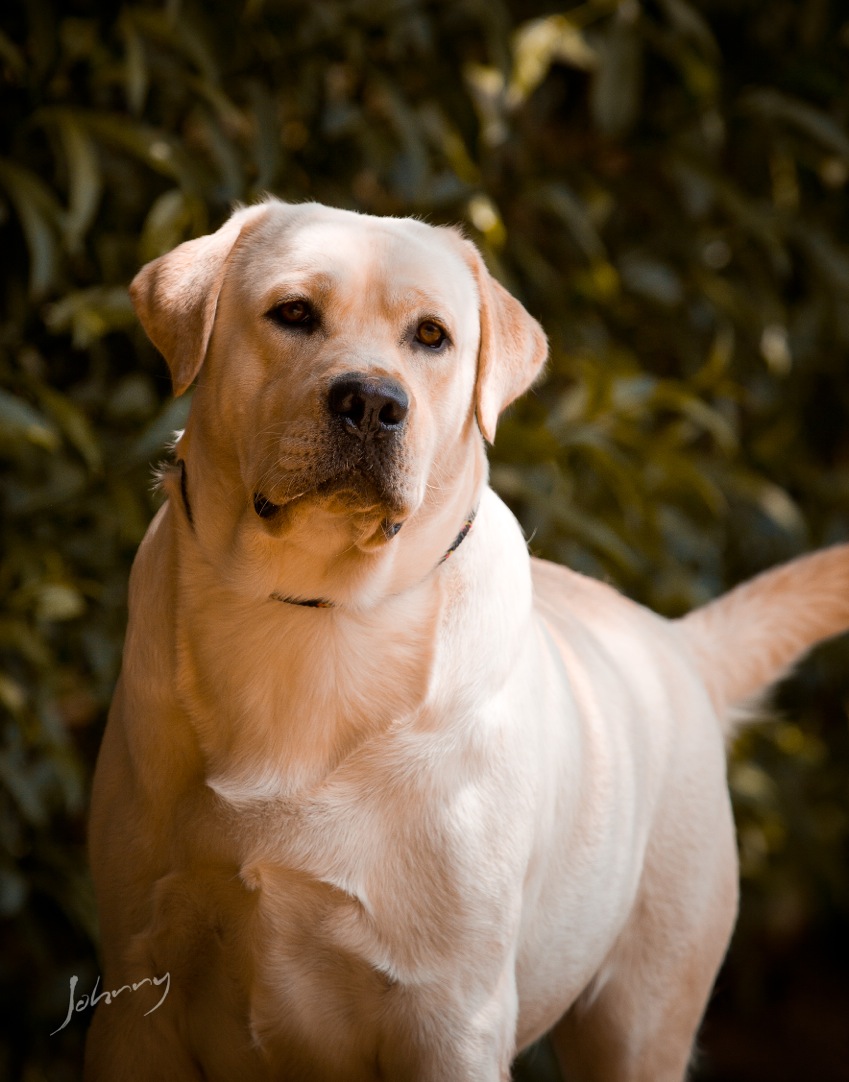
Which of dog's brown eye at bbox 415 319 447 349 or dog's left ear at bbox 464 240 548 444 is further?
dog's left ear at bbox 464 240 548 444

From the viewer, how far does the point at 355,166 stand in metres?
3.62

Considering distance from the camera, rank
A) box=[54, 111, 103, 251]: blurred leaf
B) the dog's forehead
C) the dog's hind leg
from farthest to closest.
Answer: box=[54, 111, 103, 251]: blurred leaf < the dog's hind leg < the dog's forehead

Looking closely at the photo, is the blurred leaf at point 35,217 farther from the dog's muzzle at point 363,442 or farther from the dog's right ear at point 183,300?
the dog's muzzle at point 363,442

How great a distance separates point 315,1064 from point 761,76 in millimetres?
3588

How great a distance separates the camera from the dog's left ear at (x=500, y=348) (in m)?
2.12

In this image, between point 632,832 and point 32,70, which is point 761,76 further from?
point 632,832

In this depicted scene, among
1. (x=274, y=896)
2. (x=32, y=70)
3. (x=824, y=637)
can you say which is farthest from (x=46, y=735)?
(x=824, y=637)

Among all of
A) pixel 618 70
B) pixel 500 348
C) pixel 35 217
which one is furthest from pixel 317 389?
pixel 618 70

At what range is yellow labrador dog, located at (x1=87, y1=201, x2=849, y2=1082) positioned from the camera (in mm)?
1875

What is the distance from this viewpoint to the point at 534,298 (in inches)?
159

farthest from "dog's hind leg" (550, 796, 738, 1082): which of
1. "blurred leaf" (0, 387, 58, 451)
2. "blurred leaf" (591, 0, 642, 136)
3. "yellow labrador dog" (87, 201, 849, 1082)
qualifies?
"blurred leaf" (591, 0, 642, 136)

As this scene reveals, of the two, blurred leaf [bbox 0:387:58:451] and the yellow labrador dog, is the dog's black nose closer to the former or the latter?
the yellow labrador dog

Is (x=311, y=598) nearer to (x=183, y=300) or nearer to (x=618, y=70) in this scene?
(x=183, y=300)

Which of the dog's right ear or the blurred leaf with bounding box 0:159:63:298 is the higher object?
the dog's right ear
